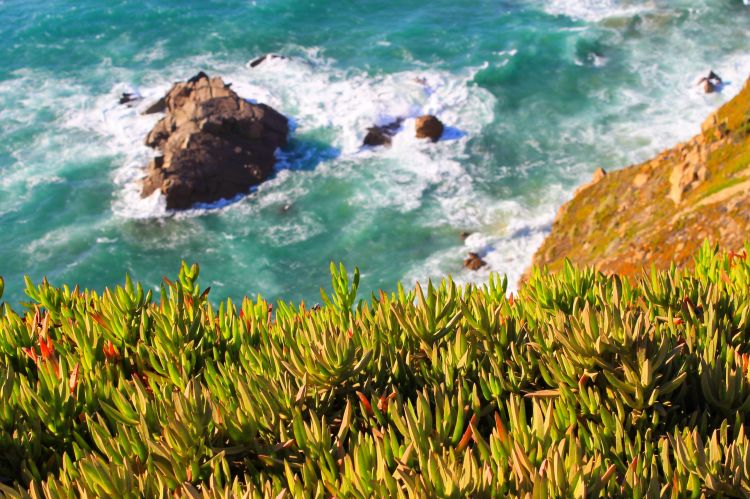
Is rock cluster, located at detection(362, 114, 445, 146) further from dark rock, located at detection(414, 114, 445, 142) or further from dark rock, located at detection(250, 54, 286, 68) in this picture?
dark rock, located at detection(250, 54, 286, 68)

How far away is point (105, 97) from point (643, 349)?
127ft

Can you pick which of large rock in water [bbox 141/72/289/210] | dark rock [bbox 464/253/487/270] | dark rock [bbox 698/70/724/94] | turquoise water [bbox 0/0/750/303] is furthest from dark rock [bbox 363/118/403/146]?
dark rock [bbox 698/70/724/94]

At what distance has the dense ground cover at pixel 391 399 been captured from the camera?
4.28 meters

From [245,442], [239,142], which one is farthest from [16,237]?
[245,442]

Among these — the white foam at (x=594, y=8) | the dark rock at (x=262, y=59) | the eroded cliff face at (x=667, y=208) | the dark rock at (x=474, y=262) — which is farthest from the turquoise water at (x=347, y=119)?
the eroded cliff face at (x=667, y=208)

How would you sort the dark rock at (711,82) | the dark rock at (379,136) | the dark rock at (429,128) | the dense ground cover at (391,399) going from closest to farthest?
the dense ground cover at (391,399)
the dark rock at (429,128)
the dark rock at (711,82)
the dark rock at (379,136)

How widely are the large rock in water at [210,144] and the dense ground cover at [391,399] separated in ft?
86.9

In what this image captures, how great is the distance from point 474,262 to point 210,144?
41.4 feet

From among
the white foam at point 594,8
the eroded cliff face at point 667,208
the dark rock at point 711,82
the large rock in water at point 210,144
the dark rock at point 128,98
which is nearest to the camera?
the eroded cliff face at point 667,208

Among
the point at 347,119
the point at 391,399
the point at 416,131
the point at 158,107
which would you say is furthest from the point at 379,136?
the point at 391,399

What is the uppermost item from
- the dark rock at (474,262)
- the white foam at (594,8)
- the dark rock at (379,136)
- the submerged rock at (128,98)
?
the white foam at (594,8)

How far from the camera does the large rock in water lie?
3241 cm

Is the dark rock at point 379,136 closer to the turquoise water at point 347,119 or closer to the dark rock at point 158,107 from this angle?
the turquoise water at point 347,119

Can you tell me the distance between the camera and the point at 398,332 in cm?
598
